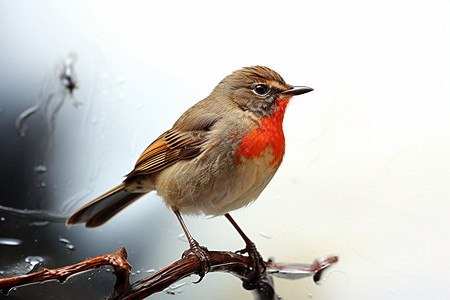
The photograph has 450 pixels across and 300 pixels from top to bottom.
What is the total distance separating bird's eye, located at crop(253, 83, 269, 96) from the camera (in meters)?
2.34

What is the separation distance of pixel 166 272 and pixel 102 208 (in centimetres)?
68

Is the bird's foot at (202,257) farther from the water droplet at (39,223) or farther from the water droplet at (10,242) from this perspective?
the water droplet at (39,223)

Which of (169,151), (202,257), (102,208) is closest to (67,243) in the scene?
(102,208)

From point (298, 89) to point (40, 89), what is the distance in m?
2.20

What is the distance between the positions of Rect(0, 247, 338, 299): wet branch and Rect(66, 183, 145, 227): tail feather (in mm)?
544

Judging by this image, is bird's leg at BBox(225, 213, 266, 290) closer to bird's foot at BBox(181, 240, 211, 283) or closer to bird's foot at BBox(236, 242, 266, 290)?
bird's foot at BBox(236, 242, 266, 290)

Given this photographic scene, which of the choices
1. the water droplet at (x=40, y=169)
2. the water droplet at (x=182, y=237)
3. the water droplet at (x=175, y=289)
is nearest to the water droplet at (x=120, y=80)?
the water droplet at (x=40, y=169)

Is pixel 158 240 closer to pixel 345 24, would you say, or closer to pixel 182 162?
pixel 182 162

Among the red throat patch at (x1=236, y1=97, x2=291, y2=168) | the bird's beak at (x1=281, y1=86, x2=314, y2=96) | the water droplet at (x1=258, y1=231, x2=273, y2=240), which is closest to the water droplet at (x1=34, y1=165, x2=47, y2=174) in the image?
the water droplet at (x1=258, y1=231, x2=273, y2=240)

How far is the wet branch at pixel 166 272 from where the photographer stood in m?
1.94

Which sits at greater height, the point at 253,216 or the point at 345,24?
the point at 345,24

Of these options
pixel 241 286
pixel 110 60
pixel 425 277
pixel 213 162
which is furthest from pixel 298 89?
pixel 110 60

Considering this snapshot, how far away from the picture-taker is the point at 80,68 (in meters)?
4.02

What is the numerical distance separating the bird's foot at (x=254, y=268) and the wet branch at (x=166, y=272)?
0.08ft
